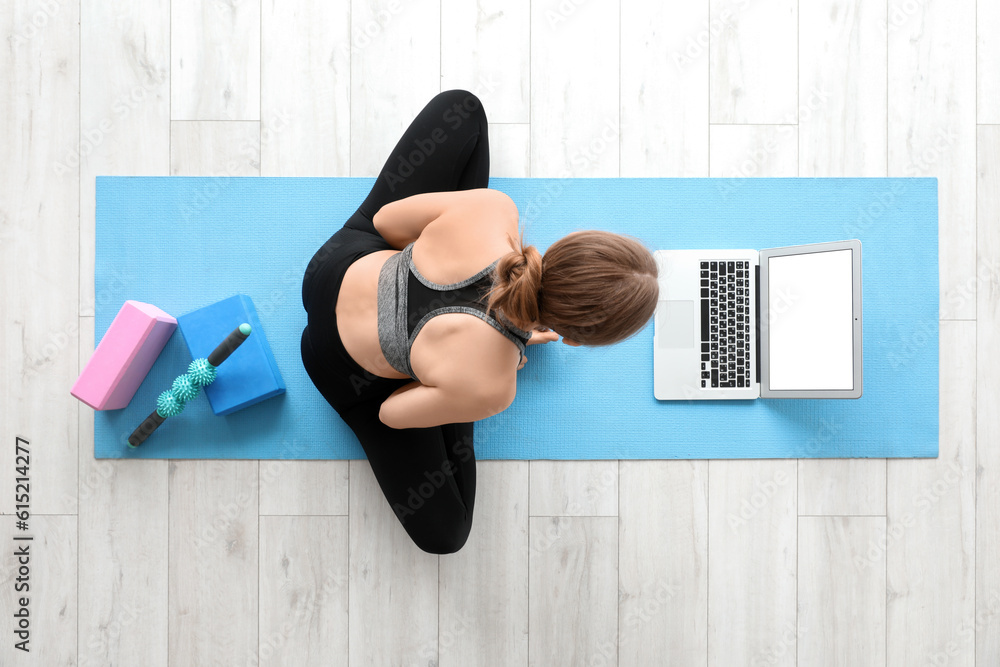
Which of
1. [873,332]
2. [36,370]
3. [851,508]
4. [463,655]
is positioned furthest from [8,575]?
[873,332]

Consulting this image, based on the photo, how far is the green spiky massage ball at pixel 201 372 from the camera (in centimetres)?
132

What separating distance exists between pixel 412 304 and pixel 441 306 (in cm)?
6

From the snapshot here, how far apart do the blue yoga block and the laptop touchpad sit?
3.05 ft

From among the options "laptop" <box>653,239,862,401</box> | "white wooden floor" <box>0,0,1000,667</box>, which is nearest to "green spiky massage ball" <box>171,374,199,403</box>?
"white wooden floor" <box>0,0,1000,667</box>

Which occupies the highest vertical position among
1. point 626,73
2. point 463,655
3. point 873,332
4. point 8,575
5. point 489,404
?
point 626,73

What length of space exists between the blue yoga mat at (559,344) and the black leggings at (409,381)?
157mm

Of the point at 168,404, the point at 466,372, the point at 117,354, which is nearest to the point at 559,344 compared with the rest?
the point at 466,372

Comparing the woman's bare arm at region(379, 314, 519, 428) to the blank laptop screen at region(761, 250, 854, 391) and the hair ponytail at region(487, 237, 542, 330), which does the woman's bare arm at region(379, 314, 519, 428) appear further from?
the blank laptop screen at region(761, 250, 854, 391)

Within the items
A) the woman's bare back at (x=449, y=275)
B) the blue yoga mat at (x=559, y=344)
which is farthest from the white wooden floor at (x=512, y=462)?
the woman's bare back at (x=449, y=275)

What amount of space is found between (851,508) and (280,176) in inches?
65.4

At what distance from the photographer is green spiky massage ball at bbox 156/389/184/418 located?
4.36 feet

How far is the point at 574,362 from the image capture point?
1460 mm

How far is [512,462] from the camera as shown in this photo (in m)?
1.47

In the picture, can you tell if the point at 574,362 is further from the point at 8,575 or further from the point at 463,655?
the point at 8,575
